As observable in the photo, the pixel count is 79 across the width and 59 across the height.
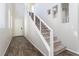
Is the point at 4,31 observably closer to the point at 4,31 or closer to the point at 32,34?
the point at 4,31

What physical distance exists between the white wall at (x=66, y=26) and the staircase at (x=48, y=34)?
5 centimetres

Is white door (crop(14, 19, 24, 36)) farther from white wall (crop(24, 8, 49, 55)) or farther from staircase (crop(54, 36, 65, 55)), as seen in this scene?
staircase (crop(54, 36, 65, 55))

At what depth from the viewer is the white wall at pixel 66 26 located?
1700mm

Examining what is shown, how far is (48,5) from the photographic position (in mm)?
1729

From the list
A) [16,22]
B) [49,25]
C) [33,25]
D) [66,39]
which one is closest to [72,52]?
[66,39]

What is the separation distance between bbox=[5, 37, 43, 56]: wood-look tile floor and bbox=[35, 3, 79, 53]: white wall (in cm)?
35

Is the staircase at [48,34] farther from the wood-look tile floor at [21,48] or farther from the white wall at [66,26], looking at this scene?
the wood-look tile floor at [21,48]

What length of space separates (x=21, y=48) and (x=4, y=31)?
29cm

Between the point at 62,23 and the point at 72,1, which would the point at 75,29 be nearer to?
the point at 62,23

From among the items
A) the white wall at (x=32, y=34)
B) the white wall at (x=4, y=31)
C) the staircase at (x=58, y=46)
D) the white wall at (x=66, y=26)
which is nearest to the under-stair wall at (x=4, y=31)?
the white wall at (x=4, y=31)

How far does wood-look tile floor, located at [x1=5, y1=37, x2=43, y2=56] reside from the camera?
5.65 feet

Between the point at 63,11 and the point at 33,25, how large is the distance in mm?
408

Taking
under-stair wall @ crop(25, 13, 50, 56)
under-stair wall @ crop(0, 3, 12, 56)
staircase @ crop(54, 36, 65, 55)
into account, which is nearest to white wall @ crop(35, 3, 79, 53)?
staircase @ crop(54, 36, 65, 55)

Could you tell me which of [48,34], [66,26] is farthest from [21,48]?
[66,26]
